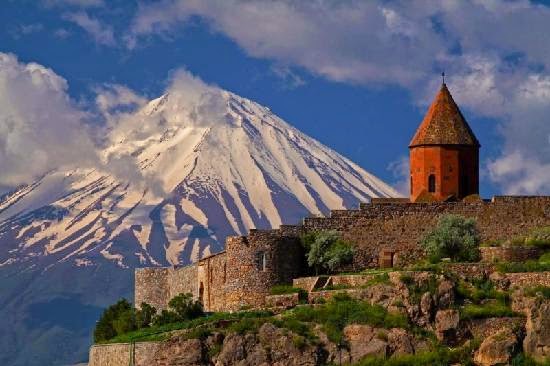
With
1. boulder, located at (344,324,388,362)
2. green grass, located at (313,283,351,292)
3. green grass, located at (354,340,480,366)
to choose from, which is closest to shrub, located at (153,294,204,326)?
green grass, located at (313,283,351,292)

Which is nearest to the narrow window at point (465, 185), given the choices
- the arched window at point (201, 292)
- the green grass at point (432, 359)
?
the arched window at point (201, 292)

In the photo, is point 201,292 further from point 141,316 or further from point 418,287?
point 418,287

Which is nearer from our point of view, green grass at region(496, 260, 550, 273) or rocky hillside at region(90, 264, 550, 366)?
rocky hillside at region(90, 264, 550, 366)

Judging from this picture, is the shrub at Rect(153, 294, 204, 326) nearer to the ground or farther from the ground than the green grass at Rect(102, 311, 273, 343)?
farther from the ground

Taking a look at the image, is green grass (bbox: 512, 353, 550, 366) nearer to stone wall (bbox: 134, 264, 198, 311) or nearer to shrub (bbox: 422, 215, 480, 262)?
shrub (bbox: 422, 215, 480, 262)

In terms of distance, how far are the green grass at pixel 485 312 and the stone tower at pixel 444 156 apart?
11.0m

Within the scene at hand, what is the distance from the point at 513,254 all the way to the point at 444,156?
8.36 m

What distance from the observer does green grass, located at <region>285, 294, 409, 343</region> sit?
62.1m

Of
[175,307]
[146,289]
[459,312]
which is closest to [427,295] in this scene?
[459,312]

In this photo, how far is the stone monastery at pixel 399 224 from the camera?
68562 mm

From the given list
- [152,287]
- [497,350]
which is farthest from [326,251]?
[152,287]

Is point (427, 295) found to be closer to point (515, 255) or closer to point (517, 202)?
point (515, 255)

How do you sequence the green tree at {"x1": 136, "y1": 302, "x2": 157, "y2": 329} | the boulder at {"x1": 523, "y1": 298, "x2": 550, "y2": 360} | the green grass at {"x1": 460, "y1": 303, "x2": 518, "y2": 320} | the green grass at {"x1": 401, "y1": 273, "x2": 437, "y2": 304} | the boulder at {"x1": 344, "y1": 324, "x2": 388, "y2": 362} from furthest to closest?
the green tree at {"x1": 136, "y1": 302, "x2": 157, "y2": 329} → the green grass at {"x1": 401, "y1": 273, "x2": 437, "y2": 304} → the green grass at {"x1": 460, "y1": 303, "x2": 518, "y2": 320} → the boulder at {"x1": 344, "y1": 324, "x2": 388, "y2": 362} → the boulder at {"x1": 523, "y1": 298, "x2": 550, "y2": 360}

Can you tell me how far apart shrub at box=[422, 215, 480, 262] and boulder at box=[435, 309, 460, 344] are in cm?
558
